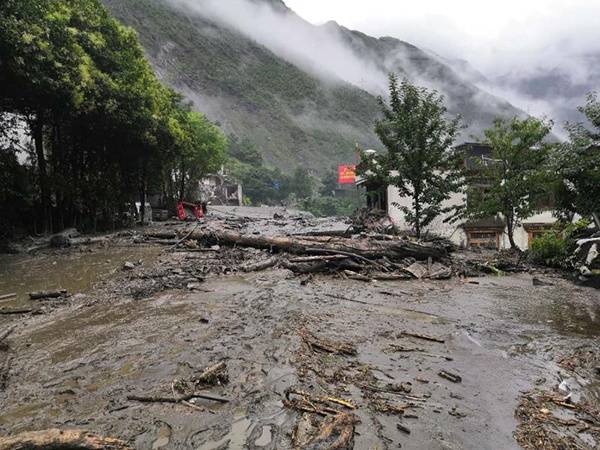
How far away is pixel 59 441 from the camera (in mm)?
3119

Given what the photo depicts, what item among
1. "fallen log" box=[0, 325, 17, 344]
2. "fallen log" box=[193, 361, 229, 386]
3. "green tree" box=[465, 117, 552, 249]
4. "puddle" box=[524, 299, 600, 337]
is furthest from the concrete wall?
"fallen log" box=[193, 361, 229, 386]

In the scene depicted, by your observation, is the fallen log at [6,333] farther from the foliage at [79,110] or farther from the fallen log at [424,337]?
the foliage at [79,110]

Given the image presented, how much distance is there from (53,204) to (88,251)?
6.43 metres

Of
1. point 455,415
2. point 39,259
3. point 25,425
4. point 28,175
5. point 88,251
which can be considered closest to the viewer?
point 25,425

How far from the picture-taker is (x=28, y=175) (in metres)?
17.6

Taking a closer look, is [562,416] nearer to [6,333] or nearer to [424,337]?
[424,337]

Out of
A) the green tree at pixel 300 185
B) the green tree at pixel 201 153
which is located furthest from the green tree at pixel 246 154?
the green tree at pixel 201 153

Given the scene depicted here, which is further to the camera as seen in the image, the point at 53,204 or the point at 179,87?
the point at 179,87

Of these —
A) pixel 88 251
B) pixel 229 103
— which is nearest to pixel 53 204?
pixel 88 251

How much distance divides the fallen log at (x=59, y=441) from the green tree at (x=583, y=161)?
14.7 m

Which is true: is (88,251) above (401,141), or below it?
below

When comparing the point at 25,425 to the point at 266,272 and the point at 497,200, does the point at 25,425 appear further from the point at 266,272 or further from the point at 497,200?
the point at 497,200

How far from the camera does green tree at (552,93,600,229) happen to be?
12938 millimetres

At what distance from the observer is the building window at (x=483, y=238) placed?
26.1m
